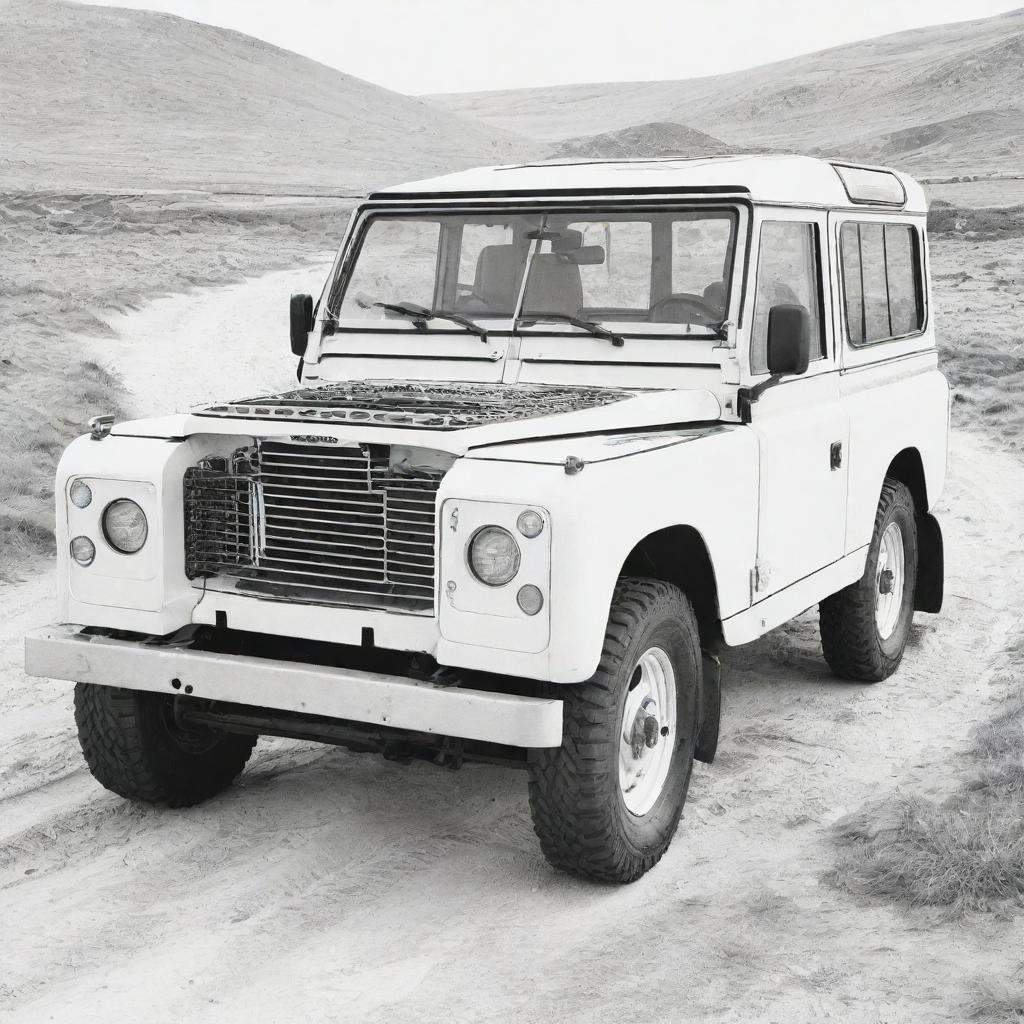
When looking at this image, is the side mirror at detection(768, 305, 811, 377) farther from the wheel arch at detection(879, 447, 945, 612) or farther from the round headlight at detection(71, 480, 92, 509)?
the round headlight at detection(71, 480, 92, 509)

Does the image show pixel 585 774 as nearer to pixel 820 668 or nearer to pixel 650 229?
pixel 650 229

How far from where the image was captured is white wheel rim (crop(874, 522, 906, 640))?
21.5 feet

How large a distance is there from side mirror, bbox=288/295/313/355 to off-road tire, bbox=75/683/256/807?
1736 millimetres

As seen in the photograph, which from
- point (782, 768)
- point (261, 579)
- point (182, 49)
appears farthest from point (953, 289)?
point (182, 49)

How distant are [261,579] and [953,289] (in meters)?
19.6

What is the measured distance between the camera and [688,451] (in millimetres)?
4484

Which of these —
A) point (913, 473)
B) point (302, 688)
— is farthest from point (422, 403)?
point (913, 473)

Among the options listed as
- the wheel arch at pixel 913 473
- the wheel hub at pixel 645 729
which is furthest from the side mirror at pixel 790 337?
the wheel arch at pixel 913 473

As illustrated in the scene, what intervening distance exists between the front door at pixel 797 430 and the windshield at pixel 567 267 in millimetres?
237

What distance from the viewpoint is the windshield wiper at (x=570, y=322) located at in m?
5.23

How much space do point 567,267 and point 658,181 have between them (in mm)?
468

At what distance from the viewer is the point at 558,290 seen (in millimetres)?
5371

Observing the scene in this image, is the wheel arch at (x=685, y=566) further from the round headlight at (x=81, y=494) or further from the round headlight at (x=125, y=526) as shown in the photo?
the round headlight at (x=81, y=494)

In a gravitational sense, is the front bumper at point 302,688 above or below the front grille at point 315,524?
below
